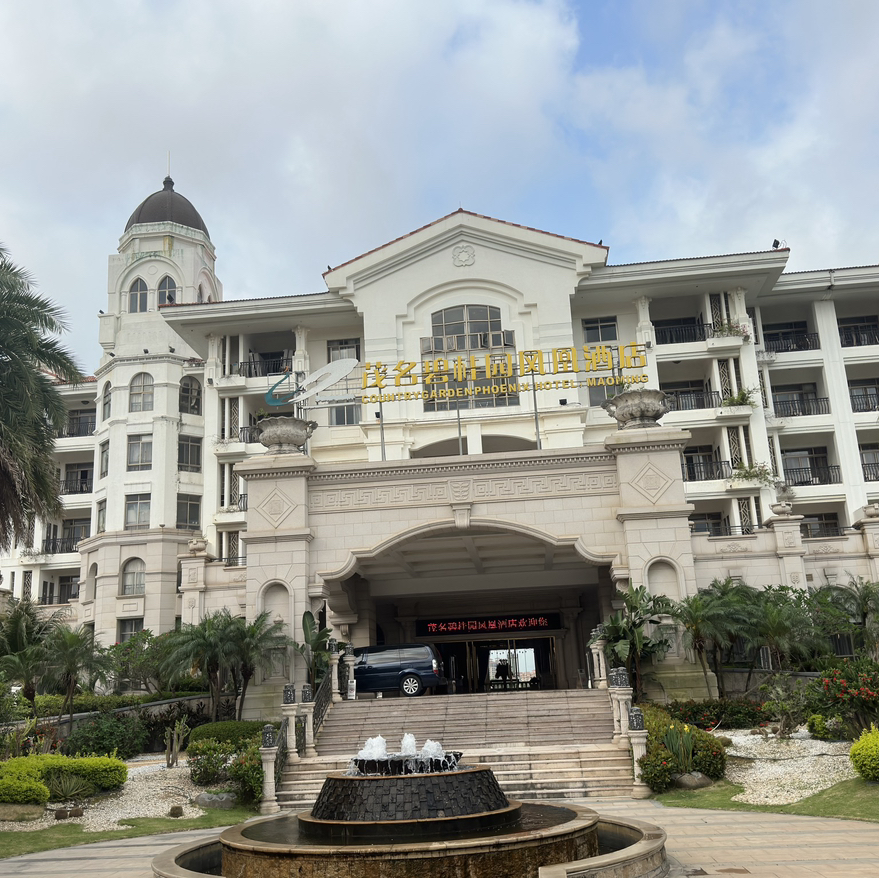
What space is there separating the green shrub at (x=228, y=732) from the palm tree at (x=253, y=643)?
180cm

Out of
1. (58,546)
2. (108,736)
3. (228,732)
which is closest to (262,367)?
(58,546)

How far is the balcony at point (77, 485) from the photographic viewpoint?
4629cm

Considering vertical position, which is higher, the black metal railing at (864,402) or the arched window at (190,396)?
the arched window at (190,396)

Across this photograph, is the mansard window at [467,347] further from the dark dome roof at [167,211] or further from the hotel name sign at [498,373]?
the dark dome roof at [167,211]

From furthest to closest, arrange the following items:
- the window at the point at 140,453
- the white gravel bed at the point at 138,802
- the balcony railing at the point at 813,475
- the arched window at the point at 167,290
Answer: the arched window at the point at 167,290, the window at the point at 140,453, the balcony railing at the point at 813,475, the white gravel bed at the point at 138,802

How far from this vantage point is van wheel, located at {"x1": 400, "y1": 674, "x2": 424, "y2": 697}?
920 inches

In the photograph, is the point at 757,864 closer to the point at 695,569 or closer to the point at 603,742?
the point at 603,742

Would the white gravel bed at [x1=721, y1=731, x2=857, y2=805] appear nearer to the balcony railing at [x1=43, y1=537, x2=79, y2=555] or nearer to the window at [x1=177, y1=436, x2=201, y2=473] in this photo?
the window at [x1=177, y1=436, x2=201, y2=473]

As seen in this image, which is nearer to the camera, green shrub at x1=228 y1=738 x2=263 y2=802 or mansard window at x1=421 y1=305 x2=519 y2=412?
green shrub at x1=228 y1=738 x2=263 y2=802

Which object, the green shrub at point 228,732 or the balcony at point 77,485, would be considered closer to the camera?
the green shrub at point 228,732

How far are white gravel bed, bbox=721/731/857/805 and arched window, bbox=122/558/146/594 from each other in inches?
1103

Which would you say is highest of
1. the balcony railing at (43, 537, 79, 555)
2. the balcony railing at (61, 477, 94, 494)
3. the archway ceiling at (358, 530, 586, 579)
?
the balcony railing at (61, 477, 94, 494)

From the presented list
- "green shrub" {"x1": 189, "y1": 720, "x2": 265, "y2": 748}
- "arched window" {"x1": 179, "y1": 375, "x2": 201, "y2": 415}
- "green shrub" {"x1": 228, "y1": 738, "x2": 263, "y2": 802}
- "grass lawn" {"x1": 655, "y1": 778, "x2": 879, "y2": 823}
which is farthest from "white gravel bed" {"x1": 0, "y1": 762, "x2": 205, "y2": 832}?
"arched window" {"x1": 179, "y1": 375, "x2": 201, "y2": 415}

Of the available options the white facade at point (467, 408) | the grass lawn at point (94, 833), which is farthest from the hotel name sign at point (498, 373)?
the grass lawn at point (94, 833)
